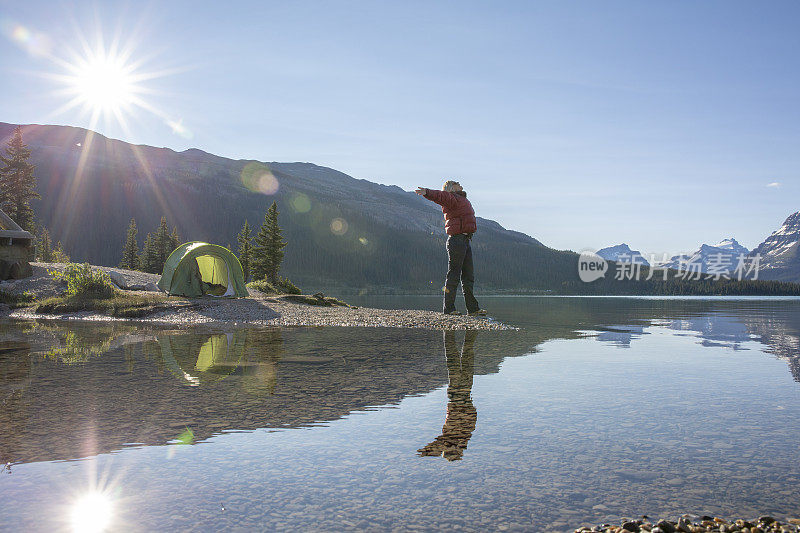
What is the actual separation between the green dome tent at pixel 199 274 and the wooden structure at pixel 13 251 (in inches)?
311

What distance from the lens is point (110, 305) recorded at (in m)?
25.0

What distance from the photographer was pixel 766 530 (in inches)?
138

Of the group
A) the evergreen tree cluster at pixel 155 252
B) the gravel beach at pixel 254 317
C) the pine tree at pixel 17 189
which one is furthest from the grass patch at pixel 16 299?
→ the evergreen tree cluster at pixel 155 252

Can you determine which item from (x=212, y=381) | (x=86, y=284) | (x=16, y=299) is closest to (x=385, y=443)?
(x=212, y=381)

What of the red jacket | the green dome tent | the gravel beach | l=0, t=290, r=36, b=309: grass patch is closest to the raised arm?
the red jacket

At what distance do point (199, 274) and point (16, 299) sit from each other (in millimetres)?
9022

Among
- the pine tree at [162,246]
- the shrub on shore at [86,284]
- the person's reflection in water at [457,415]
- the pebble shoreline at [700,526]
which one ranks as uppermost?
the pine tree at [162,246]

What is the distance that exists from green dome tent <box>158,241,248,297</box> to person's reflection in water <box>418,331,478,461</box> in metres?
22.0

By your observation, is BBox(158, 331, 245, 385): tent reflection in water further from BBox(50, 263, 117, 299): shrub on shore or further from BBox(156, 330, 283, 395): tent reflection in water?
BBox(50, 263, 117, 299): shrub on shore

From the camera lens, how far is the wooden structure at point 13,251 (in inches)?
1206

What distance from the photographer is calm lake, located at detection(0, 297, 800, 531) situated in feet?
12.5

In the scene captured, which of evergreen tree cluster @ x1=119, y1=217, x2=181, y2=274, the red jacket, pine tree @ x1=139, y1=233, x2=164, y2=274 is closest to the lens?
the red jacket

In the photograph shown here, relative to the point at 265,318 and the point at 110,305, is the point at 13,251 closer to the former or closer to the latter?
the point at 110,305

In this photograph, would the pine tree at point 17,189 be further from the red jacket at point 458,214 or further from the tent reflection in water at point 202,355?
the red jacket at point 458,214
